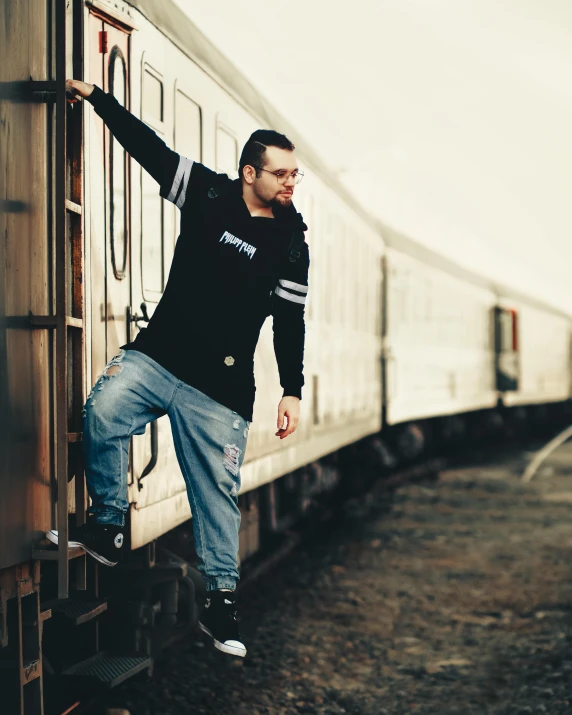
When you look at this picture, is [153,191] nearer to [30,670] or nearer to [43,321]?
[43,321]

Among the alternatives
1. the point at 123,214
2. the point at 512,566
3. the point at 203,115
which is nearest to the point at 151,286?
the point at 123,214

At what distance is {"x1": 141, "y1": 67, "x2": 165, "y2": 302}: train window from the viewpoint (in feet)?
15.5

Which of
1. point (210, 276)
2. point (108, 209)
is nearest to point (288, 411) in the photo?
point (210, 276)

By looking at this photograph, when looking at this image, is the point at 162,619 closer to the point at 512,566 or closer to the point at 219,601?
the point at 219,601

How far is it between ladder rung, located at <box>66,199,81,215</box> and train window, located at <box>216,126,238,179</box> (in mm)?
2144

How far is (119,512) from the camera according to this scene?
365 cm

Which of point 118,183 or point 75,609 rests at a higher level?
point 118,183

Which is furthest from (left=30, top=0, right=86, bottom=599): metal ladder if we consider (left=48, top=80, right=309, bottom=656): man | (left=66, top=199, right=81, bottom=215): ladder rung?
(left=48, top=80, right=309, bottom=656): man

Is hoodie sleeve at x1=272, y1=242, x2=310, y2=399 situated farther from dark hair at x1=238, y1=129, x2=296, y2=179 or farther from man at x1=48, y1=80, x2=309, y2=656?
dark hair at x1=238, y1=129, x2=296, y2=179

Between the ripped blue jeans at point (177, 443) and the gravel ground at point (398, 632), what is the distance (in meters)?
1.88

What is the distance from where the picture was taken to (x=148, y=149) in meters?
3.64

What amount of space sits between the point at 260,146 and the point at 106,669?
2.14 meters

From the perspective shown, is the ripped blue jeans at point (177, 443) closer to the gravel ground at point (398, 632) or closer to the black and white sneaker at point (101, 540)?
the black and white sneaker at point (101, 540)

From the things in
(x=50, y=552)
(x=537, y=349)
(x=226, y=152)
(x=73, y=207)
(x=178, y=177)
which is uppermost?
(x=226, y=152)
